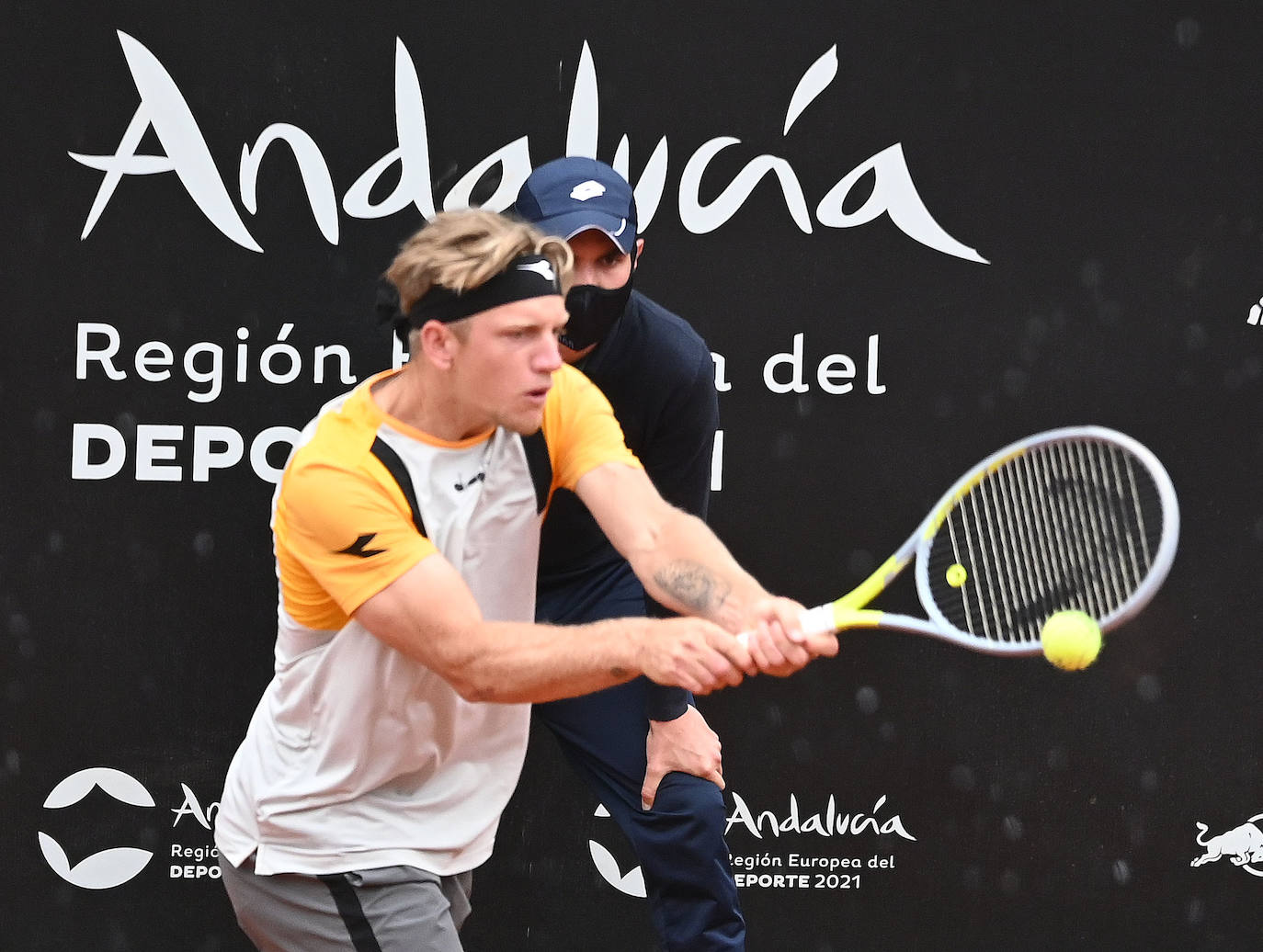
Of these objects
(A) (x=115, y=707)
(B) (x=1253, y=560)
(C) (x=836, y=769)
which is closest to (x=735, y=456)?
(C) (x=836, y=769)

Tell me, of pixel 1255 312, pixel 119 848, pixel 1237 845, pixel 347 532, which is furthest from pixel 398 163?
pixel 1237 845

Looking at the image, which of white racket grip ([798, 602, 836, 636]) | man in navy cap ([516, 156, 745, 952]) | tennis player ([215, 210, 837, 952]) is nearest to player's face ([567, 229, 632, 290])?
man in navy cap ([516, 156, 745, 952])

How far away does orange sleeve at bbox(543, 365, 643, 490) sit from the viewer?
2.32m

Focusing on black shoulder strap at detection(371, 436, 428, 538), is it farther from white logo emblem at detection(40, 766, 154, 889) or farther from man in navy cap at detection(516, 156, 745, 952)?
white logo emblem at detection(40, 766, 154, 889)

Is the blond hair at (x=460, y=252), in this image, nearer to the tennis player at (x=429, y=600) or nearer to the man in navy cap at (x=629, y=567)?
the tennis player at (x=429, y=600)

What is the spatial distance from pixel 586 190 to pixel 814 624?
1019 millimetres

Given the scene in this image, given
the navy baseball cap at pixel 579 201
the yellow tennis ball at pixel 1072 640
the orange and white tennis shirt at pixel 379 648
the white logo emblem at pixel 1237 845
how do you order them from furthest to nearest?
1. the white logo emblem at pixel 1237 845
2. the navy baseball cap at pixel 579 201
3. the orange and white tennis shirt at pixel 379 648
4. the yellow tennis ball at pixel 1072 640

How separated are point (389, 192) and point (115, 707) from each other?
4.36ft

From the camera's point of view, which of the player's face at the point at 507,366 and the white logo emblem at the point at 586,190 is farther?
the white logo emblem at the point at 586,190

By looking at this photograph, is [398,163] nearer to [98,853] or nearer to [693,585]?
[693,585]

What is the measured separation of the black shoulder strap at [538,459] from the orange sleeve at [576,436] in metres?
0.01

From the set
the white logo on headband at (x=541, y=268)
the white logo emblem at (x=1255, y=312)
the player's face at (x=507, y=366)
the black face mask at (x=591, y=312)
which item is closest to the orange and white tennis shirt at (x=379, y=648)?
the player's face at (x=507, y=366)

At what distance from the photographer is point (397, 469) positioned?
7.00ft

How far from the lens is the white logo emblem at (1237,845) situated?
3.49m
